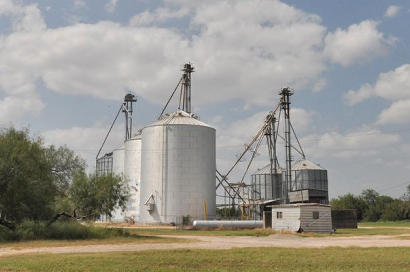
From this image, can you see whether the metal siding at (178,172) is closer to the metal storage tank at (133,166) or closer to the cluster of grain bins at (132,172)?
the cluster of grain bins at (132,172)

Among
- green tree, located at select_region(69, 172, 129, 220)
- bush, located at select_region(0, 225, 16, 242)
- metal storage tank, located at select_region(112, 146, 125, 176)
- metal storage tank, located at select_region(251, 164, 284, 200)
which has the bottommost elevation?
bush, located at select_region(0, 225, 16, 242)

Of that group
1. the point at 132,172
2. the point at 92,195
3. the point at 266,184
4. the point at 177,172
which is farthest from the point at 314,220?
the point at 132,172

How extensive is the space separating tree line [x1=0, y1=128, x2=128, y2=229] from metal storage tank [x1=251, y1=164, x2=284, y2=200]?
48.2 m

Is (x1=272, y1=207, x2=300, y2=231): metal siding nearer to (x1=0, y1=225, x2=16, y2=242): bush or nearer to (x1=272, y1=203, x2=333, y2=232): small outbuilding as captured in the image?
(x1=272, y1=203, x2=333, y2=232): small outbuilding

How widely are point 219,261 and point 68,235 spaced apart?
1969 cm

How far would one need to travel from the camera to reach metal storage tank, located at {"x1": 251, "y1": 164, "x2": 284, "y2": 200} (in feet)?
279

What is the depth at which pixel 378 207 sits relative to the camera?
118062 mm

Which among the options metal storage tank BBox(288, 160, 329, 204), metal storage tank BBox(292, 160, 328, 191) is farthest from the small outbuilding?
metal storage tank BBox(292, 160, 328, 191)

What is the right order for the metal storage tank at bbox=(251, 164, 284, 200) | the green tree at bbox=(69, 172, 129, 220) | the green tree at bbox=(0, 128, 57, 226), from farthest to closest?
the metal storage tank at bbox=(251, 164, 284, 200), the green tree at bbox=(69, 172, 129, 220), the green tree at bbox=(0, 128, 57, 226)

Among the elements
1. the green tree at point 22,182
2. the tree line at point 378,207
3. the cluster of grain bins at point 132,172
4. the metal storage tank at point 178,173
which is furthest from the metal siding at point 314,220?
the tree line at point 378,207

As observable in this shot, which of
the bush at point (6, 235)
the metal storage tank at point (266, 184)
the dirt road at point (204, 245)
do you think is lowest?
the dirt road at point (204, 245)

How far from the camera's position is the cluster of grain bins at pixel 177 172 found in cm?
6906

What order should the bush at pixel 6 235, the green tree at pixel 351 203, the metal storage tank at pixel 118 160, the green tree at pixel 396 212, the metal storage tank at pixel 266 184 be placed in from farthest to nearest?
the green tree at pixel 351 203 → the green tree at pixel 396 212 → the metal storage tank at pixel 118 160 → the metal storage tank at pixel 266 184 → the bush at pixel 6 235

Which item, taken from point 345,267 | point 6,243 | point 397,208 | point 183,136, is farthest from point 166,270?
point 397,208
